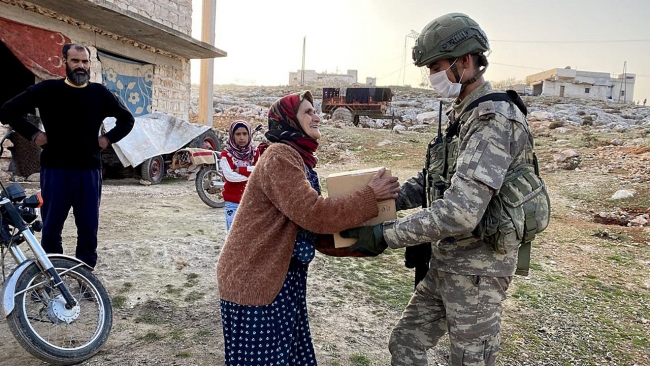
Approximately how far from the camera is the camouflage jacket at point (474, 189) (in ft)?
5.43

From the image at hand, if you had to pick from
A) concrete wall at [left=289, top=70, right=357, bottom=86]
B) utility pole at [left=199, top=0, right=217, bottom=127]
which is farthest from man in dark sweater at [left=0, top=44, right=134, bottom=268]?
concrete wall at [left=289, top=70, right=357, bottom=86]

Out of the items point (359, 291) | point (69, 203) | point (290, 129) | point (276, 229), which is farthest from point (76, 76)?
point (359, 291)

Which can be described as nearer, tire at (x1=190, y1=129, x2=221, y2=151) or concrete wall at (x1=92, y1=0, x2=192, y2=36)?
concrete wall at (x1=92, y1=0, x2=192, y2=36)

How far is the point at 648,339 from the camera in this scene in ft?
11.2

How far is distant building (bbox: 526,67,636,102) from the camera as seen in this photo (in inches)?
1753

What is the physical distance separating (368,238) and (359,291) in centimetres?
233

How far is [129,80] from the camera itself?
9.42 m

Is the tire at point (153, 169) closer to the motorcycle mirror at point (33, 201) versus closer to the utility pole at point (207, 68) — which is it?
the utility pole at point (207, 68)

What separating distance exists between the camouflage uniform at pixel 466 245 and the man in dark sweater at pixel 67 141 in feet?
8.02

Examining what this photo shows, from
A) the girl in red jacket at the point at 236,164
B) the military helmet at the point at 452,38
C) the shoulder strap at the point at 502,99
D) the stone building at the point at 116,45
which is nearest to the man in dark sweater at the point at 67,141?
the girl in red jacket at the point at 236,164

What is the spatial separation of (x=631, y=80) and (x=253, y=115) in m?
51.0

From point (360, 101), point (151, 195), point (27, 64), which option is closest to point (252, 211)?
point (151, 195)

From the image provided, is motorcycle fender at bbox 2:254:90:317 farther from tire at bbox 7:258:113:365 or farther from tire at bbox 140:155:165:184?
tire at bbox 140:155:165:184

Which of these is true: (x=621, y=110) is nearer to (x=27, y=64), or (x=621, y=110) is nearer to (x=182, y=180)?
(x=182, y=180)
